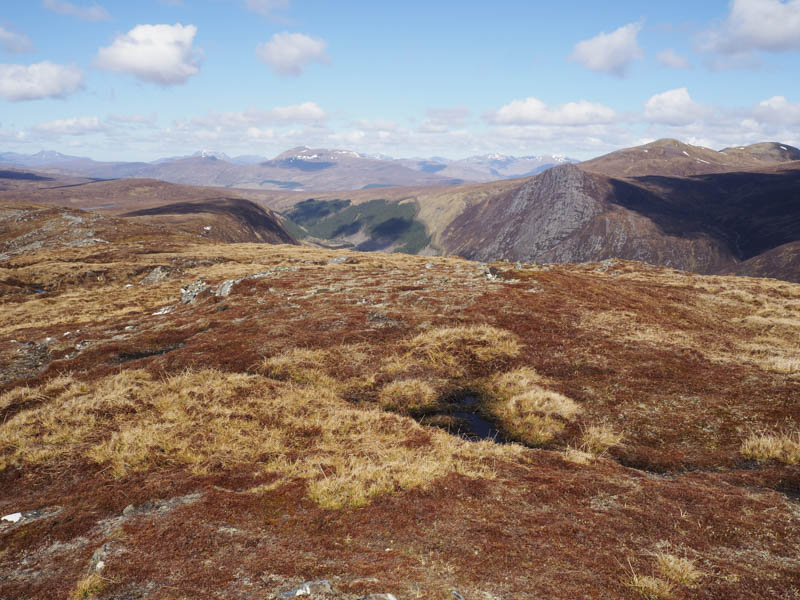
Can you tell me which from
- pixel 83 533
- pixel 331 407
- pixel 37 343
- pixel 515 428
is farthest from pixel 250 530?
pixel 37 343

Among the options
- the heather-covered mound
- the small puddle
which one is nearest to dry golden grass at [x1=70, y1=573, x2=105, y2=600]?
the heather-covered mound

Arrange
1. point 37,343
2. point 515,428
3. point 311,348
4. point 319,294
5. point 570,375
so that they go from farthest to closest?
point 319,294 → point 37,343 → point 311,348 → point 570,375 → point 515,428

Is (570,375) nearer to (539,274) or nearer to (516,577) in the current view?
(516,577)

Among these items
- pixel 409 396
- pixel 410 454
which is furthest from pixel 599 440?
pixel 409 396

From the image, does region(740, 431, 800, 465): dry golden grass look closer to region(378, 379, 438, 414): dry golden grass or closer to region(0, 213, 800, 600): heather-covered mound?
region(0, 213, 800, 600): heather-covered mound

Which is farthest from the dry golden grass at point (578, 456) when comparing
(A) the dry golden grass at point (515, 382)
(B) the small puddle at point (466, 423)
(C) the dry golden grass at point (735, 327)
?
(C) the dry golden grass at point (735, 327)

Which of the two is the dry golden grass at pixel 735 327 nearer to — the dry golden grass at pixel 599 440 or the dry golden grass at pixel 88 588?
the dry golden grass at pixel 599 440
